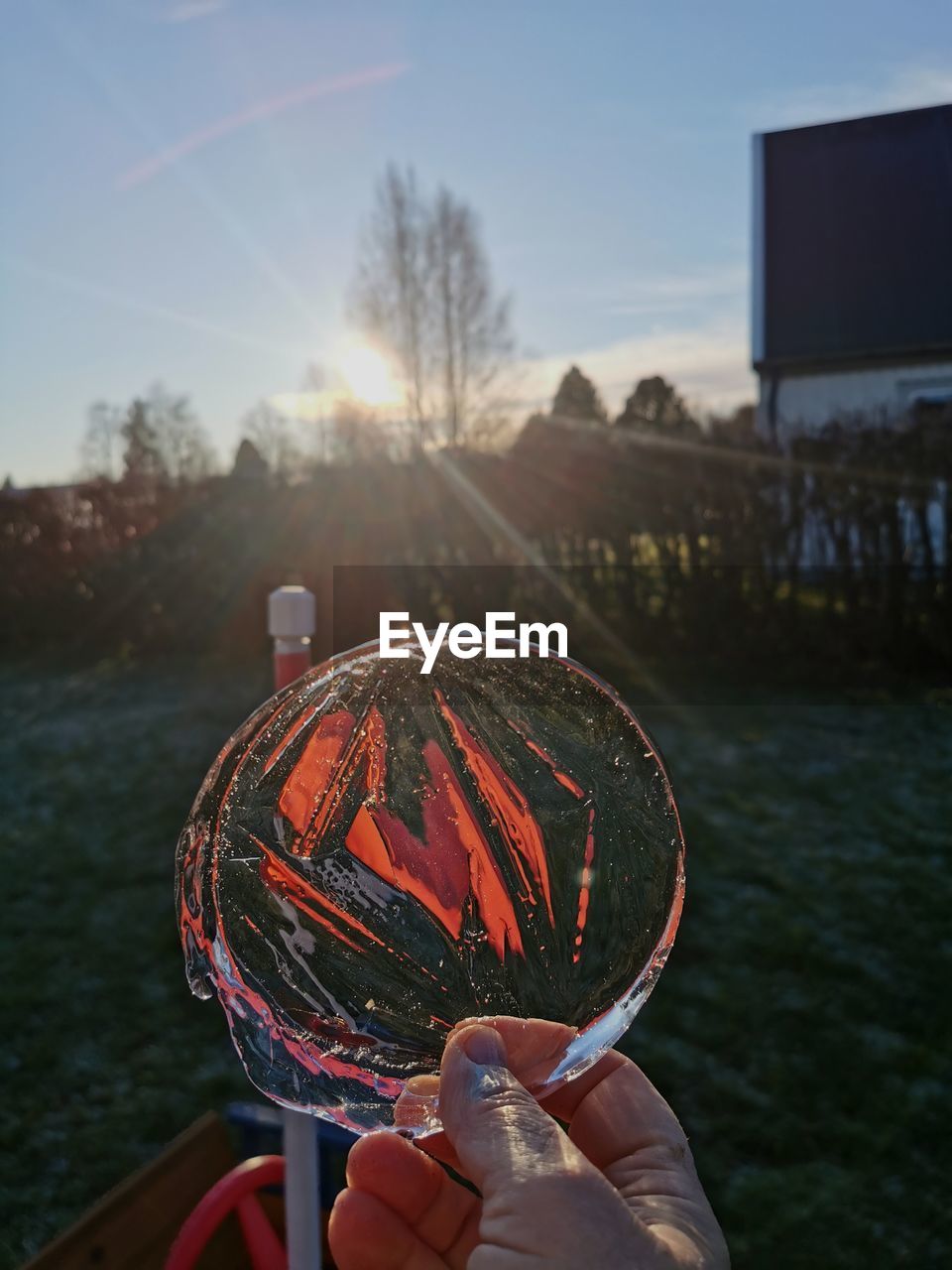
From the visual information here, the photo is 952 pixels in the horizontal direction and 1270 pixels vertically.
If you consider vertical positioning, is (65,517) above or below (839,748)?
above

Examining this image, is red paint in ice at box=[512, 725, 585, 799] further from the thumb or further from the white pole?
the white pole

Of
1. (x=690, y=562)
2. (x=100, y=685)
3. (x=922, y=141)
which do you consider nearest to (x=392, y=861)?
(x=690, y=562)

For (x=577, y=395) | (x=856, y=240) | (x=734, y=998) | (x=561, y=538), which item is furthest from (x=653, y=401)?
(x=734, y=998)

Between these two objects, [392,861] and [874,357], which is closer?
[392,861]

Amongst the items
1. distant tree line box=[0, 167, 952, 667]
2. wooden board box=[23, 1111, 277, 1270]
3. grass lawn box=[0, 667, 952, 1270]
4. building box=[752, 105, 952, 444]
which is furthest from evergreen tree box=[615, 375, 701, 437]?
wooden board box=[23, 1111, 277, 1270]

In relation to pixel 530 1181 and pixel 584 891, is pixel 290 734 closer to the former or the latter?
pixel 584 891

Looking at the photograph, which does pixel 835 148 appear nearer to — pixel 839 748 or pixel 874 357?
pixel 874 357

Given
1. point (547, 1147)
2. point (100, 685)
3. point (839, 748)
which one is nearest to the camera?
point (547, 1147)
